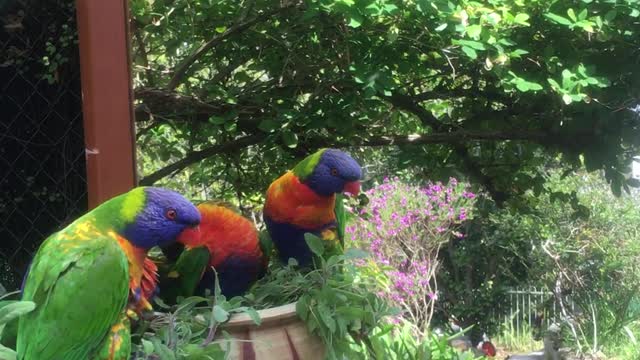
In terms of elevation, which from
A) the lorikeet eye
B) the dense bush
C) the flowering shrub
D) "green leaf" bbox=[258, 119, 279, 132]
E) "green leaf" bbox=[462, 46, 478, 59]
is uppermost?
"green leaf" bbox=[462, 46, 478, 59]

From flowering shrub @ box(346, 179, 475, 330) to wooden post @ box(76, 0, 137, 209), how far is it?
1777mm

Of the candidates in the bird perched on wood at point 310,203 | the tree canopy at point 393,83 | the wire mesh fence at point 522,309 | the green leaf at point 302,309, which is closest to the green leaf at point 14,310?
the green leaf at point 302,309

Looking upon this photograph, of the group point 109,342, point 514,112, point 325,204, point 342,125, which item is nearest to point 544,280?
point 514,112

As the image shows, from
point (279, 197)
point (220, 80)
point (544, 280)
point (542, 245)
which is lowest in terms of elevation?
point (544, 280)

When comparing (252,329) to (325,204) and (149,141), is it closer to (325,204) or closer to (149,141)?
(325,204)

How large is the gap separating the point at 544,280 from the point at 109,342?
4.47m

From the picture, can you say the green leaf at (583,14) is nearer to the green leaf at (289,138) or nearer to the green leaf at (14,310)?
the green leaf at (289,138)

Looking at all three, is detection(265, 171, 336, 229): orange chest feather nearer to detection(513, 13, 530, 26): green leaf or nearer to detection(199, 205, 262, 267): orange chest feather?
detection(199, 205, 262, 267): orange chest feather

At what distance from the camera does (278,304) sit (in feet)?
2.41

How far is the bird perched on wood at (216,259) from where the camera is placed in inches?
29.0

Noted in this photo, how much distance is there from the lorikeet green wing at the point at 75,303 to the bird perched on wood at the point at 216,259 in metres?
0.13

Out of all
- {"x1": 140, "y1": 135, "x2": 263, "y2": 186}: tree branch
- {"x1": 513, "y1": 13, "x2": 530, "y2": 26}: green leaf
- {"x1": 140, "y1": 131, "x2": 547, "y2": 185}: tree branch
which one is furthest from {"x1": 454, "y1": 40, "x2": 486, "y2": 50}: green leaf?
{"x1": 140, "y1": 135, "x2": 263, "y2": 186}: tree branch

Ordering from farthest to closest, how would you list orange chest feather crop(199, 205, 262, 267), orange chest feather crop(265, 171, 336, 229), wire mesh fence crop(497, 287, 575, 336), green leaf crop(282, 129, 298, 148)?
wire mesh fence crop(497, 287, 575, 336) < green leaf crop(282, 129, 298, 148) < orange chest feather crop(265, 171, 336, 229) < orange chest feather crop(199, 205, 262, 267)

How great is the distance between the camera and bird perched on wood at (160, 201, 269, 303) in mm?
736
